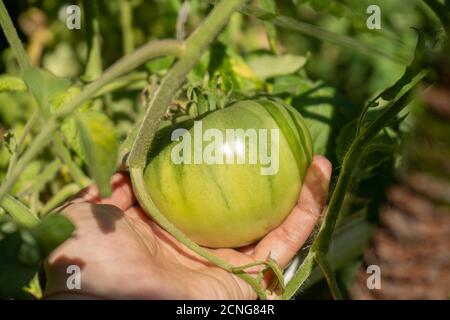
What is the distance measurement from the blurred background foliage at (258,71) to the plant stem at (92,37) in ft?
0.14

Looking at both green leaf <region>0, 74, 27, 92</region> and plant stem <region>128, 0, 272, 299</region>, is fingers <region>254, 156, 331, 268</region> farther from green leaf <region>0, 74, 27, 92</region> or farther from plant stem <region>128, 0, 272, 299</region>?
green leaf <region>0, 74, 27, 92</region>

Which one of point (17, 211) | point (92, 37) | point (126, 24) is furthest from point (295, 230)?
point (126, 24)

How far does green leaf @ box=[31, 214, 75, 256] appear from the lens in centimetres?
74

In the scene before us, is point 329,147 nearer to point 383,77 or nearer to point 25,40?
point 383,77

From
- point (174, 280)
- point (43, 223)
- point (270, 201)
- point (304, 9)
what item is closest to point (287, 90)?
point (270, 201)

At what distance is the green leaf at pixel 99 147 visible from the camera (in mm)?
650

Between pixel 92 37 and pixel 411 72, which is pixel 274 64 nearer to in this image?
pixel 92 37

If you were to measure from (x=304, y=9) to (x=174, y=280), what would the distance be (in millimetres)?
1321

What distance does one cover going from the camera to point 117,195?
1.12 metres

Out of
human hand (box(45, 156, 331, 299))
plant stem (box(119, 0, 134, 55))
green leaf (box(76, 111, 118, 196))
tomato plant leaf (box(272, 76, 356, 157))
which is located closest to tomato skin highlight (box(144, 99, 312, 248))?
human hand (box(45, 156, 331, 299))

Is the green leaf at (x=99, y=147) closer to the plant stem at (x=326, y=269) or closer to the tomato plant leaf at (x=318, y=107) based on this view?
the plant stem at (x=326, y=269)

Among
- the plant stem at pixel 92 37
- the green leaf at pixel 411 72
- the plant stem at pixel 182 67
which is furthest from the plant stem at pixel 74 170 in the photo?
the green leaf at pixel 411 72

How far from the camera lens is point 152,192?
3.30 feet
